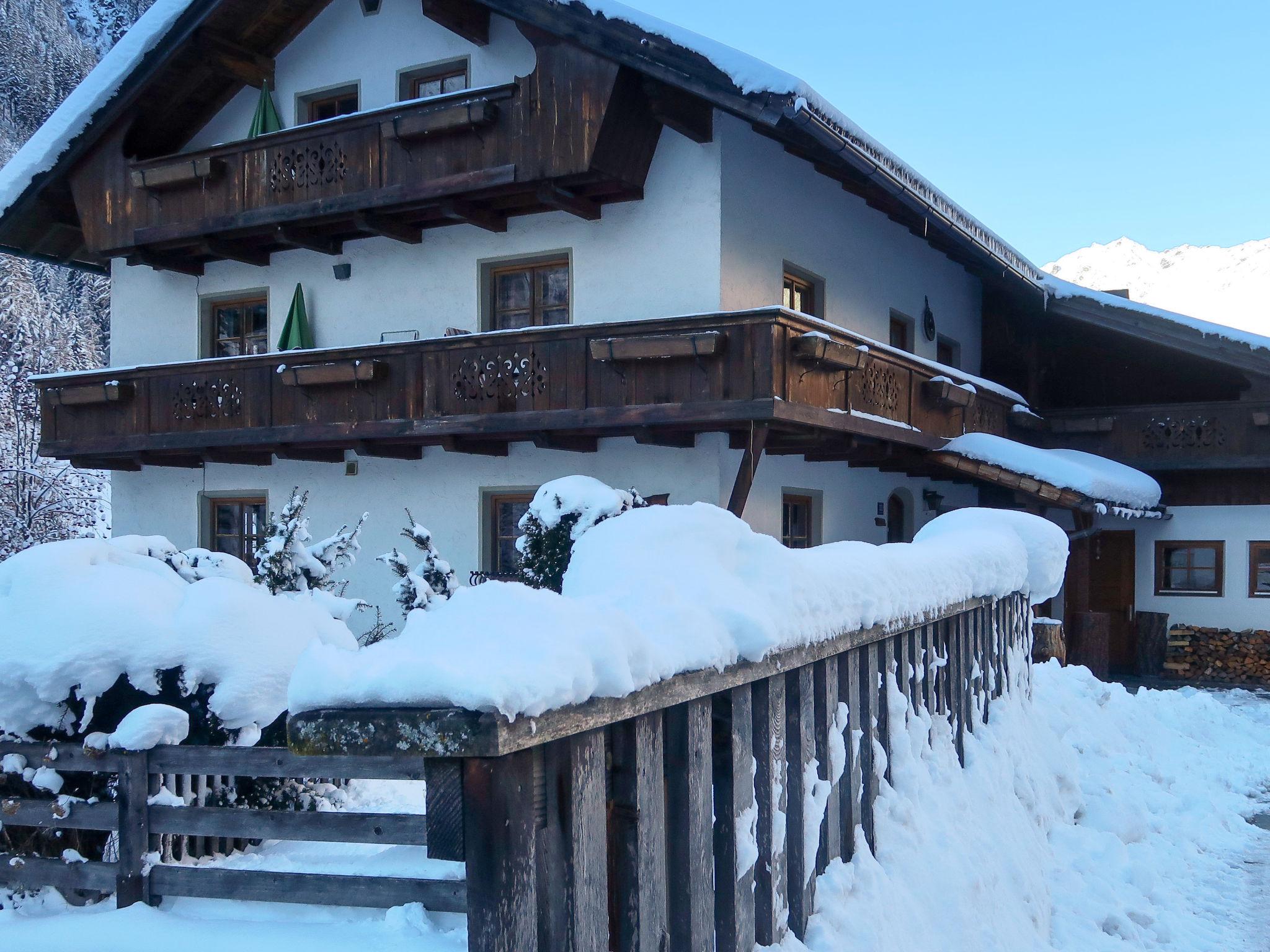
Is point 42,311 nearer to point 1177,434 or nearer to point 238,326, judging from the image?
point 238,326

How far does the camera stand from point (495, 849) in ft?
6.97

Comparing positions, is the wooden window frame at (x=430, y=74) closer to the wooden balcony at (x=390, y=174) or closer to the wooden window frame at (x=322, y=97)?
the wooden window frame at (x=322, y=97)

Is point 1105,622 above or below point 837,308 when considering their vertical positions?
below

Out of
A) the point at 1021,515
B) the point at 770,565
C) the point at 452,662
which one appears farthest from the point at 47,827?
the point at 1021,515

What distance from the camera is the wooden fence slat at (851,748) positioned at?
393cm

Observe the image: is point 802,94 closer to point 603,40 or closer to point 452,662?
point 603,40

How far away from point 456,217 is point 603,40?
304cm

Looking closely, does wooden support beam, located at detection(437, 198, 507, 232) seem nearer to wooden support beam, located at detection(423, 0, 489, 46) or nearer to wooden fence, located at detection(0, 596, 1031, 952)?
wooden support beam, located at detection(423, 0, 489, 46)

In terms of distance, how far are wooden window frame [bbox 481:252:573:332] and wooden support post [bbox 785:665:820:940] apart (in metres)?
10.7

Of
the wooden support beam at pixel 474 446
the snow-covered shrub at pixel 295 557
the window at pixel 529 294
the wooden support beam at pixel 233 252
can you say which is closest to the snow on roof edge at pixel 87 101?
the wooden support beam at pixel 233 252

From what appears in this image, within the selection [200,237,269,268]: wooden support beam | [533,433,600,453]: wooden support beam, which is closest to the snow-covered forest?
[200,237,269,268]: wooden support beam

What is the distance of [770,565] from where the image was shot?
3422 millimetres

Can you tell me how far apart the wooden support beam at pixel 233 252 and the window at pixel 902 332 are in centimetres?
974

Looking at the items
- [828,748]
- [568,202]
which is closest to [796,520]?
[568,202]
